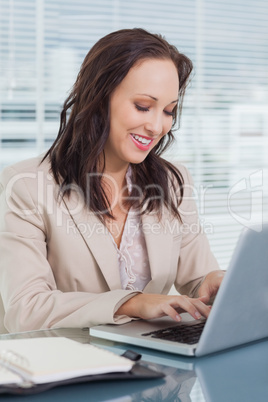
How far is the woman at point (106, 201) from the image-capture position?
1718mm

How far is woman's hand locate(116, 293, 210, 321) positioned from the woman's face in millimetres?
586

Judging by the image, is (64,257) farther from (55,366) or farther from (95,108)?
(55,366)

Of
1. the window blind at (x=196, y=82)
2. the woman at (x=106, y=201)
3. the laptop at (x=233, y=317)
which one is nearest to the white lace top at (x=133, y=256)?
the woman at (x=106, y=201)

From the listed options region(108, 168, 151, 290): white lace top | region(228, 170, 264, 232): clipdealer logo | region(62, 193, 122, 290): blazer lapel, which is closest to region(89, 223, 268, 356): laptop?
region(62, 193, 122, 290): blazer lapel

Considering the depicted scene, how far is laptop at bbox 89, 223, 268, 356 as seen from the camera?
115cm

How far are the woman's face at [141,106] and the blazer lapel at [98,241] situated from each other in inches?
8.9

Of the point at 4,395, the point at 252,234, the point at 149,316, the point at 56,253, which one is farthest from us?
the point at 56,253

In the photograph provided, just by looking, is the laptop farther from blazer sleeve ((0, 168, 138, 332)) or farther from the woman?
the woman

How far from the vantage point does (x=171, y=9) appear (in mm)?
3980

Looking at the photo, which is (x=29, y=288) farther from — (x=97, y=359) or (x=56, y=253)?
(x=97, y=359)

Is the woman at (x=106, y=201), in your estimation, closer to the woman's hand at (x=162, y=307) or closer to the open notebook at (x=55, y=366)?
the woman's hand at (x=162, y=307)

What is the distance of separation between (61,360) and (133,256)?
37.5 inches

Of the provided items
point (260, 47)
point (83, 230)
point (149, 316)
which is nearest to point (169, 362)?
point (149, 316)

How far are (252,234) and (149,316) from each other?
1.21 feet
